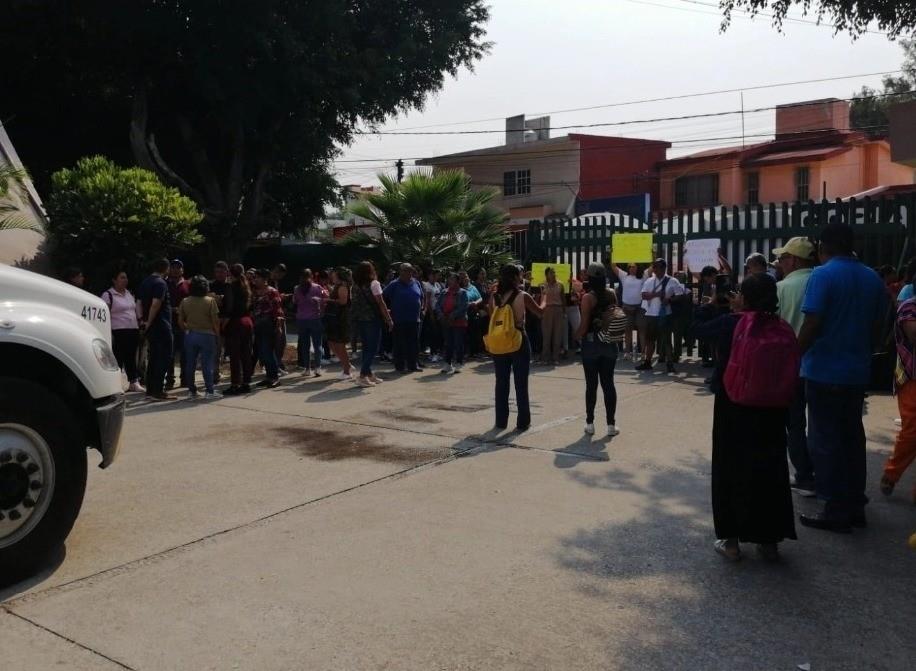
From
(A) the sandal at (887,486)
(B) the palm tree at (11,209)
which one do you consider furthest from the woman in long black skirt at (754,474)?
(B) the palm tree at (11,209)

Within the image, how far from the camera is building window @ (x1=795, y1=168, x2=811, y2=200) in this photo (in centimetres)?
3622

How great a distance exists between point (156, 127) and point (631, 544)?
21.7 m

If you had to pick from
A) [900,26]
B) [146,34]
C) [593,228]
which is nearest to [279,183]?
[146,34]

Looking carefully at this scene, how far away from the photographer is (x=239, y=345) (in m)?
11.2

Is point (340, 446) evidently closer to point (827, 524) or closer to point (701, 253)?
point (827, 524)

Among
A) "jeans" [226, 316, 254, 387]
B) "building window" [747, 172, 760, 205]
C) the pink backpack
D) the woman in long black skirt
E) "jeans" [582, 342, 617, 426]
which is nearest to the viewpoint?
the pink backpack

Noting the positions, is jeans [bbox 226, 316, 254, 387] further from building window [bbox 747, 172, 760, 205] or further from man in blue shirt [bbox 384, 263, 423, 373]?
building window [bbox 747, 172, 760, 205]

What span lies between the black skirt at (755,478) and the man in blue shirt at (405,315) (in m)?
8.44

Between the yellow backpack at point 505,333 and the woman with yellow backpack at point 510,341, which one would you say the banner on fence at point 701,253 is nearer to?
the woman with yellow backpack at point 510,341

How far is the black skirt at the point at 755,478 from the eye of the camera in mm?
4734

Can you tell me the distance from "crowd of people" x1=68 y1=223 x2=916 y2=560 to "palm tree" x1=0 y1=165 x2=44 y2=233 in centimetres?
262

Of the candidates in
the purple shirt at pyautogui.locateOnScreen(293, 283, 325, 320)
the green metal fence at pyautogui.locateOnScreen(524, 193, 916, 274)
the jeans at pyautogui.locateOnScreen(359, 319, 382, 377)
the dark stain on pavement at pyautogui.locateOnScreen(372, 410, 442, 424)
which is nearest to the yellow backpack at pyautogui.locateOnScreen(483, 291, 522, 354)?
the dark stain on pavement at pyautogui.locateOnScreen(372, 410, 442, 424)

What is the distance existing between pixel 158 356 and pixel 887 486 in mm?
8241

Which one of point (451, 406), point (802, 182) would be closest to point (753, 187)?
point (802, 182)
